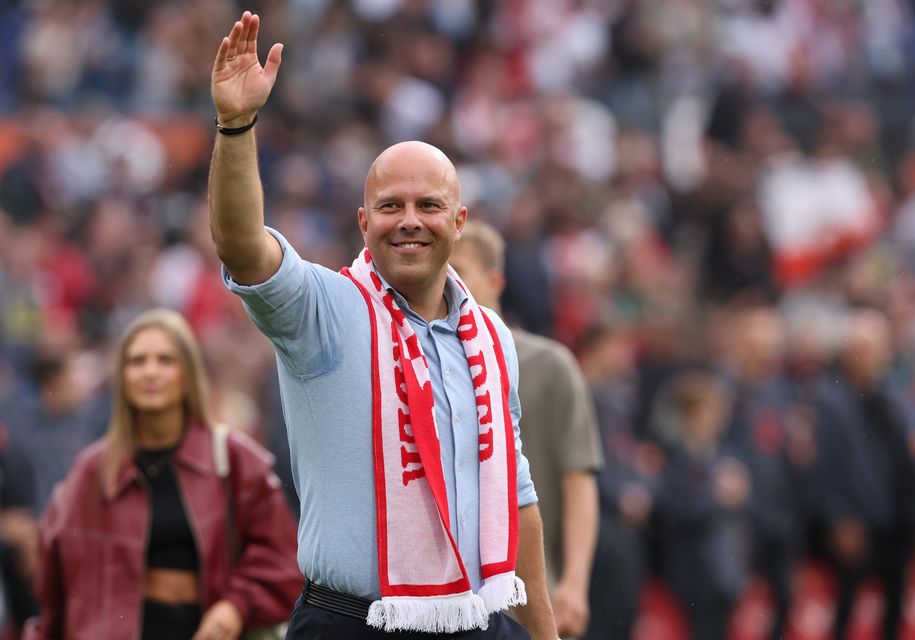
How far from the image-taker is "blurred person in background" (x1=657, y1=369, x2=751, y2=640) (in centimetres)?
1152

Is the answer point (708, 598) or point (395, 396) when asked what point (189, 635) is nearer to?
point (395, 396)

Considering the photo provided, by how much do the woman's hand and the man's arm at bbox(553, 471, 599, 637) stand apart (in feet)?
3.90

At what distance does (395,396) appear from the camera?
4.34m

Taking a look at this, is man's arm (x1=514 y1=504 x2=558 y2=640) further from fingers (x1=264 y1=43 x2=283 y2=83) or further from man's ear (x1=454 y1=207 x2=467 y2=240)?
fingers (x1=264 y1=43 x2=283 y2=83)

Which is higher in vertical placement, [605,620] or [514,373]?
[514,373]

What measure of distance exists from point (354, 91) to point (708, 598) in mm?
Result: 7873

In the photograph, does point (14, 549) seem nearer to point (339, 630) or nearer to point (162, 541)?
point (162, 541)

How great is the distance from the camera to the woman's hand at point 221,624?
6.32 meters

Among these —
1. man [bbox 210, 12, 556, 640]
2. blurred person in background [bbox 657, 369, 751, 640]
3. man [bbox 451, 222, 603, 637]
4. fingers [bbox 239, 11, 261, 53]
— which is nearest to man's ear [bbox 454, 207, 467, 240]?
man [bbox 210, 12, 556, 640]

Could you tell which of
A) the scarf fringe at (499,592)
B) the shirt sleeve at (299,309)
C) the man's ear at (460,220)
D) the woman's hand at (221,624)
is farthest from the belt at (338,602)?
the woman's hand at (221,624)

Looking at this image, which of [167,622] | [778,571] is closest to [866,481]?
[778,571]

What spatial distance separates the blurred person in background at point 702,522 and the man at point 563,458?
481cm

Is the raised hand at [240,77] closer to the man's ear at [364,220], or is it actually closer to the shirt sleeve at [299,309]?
the shirt sleeve at [299,309]

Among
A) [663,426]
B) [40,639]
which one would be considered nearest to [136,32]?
[663,426]
